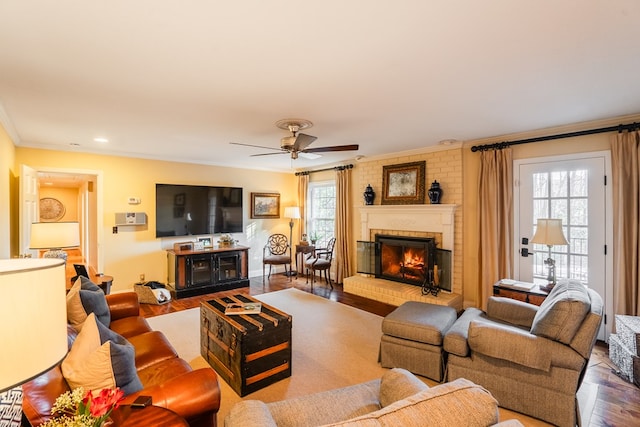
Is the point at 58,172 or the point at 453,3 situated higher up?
the point at 453,3

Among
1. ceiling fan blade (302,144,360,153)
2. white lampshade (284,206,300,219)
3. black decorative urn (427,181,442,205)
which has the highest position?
ceiling fan blade (302,144,360,153)

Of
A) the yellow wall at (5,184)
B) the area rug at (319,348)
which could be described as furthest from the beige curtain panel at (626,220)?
the yellow wall at (5,184)

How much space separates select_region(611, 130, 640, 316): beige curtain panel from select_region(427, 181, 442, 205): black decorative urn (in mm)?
1931

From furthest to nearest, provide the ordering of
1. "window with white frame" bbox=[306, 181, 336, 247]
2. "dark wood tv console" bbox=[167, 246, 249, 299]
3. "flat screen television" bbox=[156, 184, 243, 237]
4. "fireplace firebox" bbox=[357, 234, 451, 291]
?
"window with white frame" bbox=[306, 181, 336, 247], "flat screen television" bbox=[156, 184, 243, 237], "dark wood tv console" bbox=[167, 246, 249, 299], "fireplace firebox" bbox=[357, 234, 451, 291]

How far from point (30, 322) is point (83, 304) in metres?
1.89

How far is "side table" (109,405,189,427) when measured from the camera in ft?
4.07

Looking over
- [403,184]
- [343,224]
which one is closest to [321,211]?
[343,224]

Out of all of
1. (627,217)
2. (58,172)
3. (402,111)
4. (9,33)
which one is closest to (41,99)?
(9,33)

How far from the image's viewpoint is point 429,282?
15.3ft

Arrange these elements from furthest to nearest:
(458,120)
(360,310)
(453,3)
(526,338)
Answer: (360,310) < (458,120) < (526,338) < (453,3)

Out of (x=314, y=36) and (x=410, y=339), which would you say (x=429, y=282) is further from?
(x=314, y=36)

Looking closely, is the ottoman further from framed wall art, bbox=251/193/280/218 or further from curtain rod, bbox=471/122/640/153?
framed wall art, bbox=251/193/280/218

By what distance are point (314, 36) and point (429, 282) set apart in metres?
3.99

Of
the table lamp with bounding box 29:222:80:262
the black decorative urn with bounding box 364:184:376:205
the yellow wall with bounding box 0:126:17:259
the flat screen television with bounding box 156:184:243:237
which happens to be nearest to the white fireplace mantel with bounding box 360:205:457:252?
the black decorative urn with bounding box 364:184:376:205
